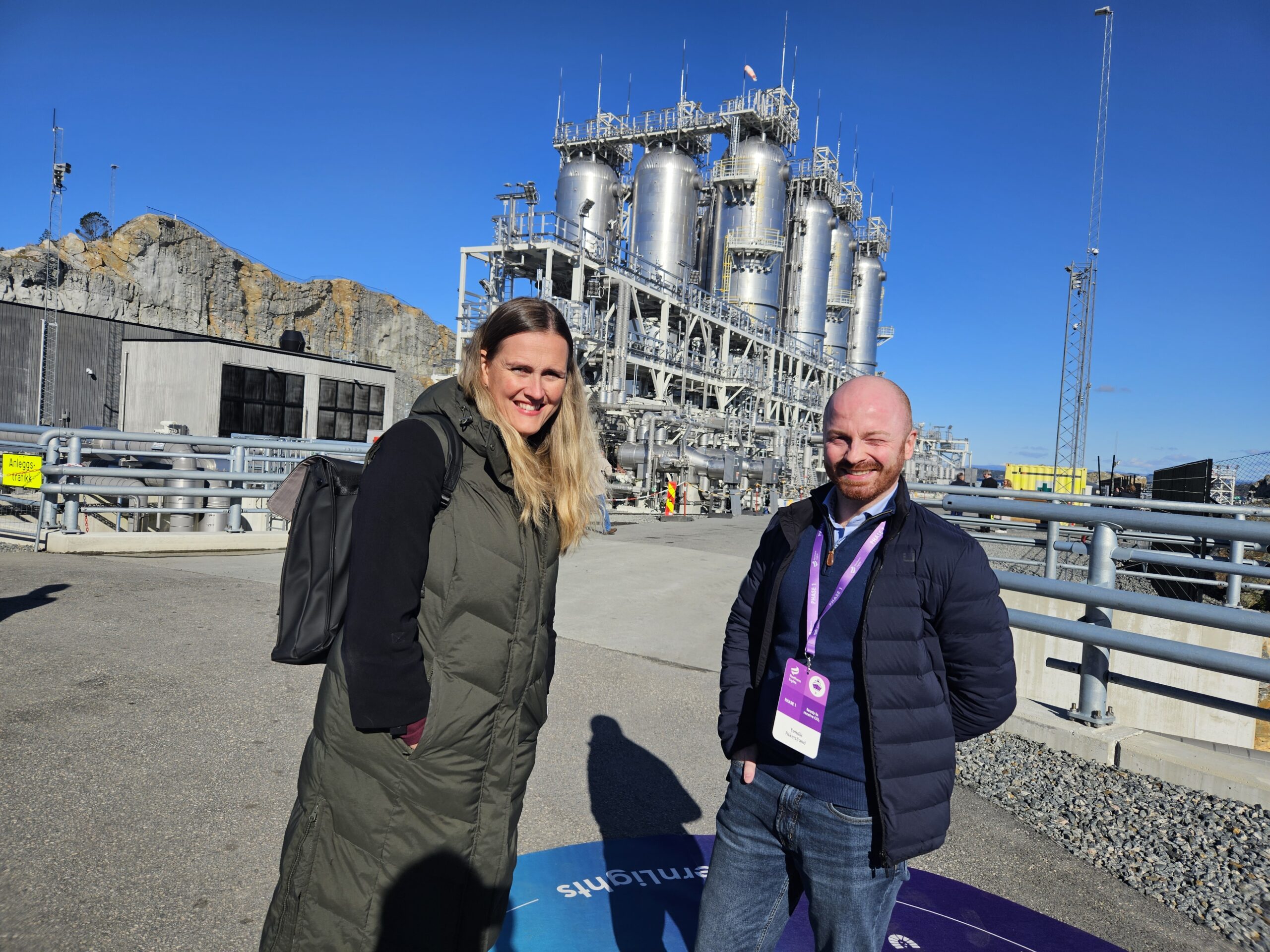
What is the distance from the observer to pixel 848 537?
2.12m

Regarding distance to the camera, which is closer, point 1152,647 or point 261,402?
point 1152,647

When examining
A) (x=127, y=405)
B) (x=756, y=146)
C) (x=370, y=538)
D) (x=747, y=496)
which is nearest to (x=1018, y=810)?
(x=370, y=538)

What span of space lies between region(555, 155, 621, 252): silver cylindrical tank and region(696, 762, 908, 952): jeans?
3681 centimetres

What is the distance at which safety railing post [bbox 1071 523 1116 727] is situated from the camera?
4332 mm

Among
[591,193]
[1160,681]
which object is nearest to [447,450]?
[1160,681]

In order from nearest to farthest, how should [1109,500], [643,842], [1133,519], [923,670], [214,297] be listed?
[923,670], [643,842], [1133,519], [1109,500], [214,297]

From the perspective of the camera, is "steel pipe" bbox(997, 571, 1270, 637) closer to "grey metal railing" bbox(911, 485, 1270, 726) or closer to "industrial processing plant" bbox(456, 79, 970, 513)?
"grey metal railing" bbox(911, 485, 1270, 726)

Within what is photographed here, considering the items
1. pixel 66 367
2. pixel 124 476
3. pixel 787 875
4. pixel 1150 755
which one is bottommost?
→ pixel 1150 755

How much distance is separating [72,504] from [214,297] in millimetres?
58198

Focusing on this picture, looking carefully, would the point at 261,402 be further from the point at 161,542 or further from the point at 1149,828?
the point at 1149,828

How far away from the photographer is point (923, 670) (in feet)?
6.43

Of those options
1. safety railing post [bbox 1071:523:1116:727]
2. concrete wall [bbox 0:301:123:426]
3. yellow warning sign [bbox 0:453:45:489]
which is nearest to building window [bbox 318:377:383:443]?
yellow warning sign [bbox 0:453:45:489]

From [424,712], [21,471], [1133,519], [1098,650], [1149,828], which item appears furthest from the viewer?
[21,471]

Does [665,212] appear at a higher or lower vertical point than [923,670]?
higher
